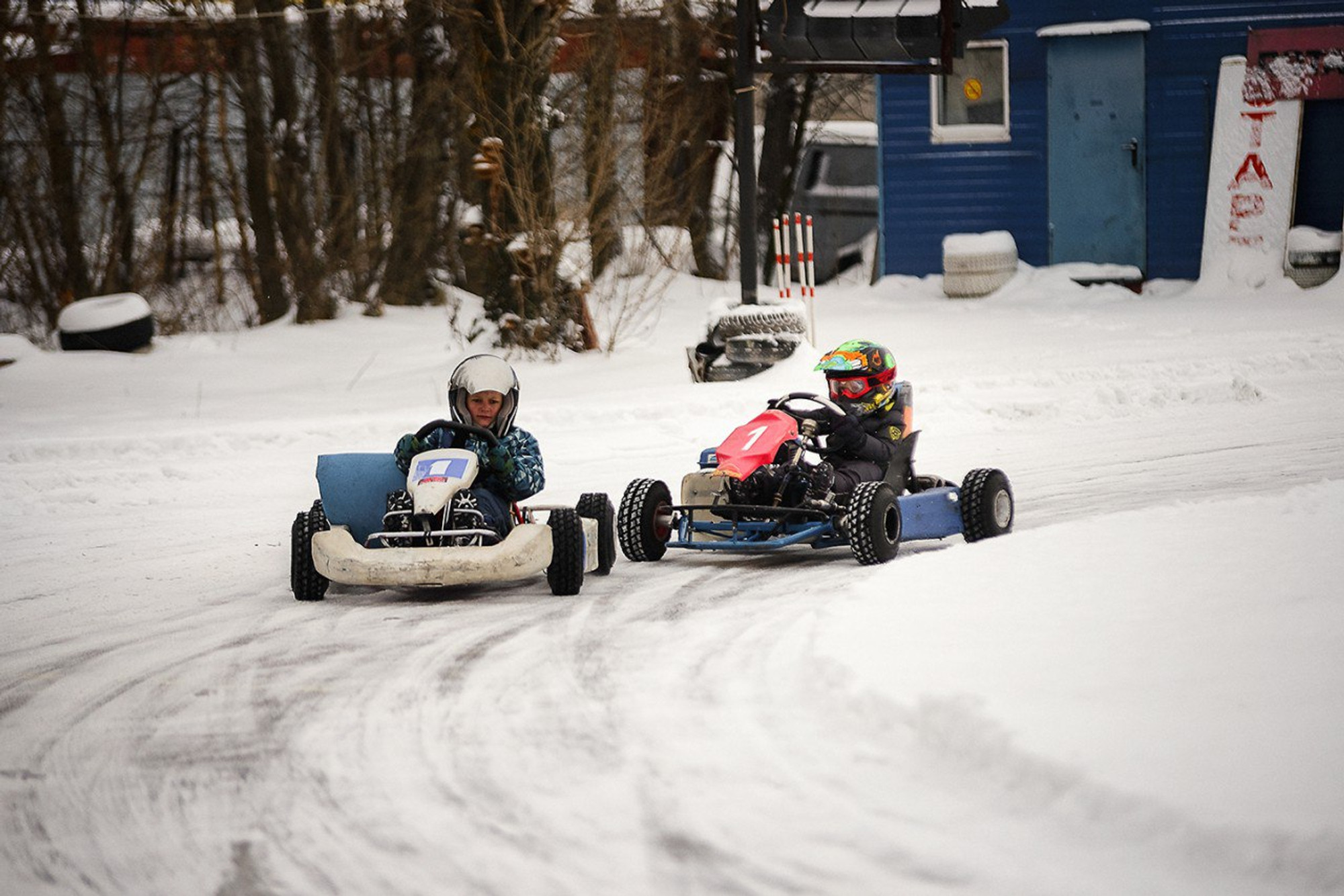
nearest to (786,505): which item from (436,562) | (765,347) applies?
(436,562)

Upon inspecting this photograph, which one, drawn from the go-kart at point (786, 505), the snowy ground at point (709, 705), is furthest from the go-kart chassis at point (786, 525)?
the snowy ground at point (709, 705)

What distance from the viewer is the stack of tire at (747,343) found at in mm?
13406

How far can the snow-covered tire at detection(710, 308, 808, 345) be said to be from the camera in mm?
13500

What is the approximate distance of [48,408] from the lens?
46.9 feet

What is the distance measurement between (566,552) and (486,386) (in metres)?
1.03

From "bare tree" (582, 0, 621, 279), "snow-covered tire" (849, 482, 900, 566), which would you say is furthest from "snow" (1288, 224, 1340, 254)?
"snow-covered tire" (849, 482, 900, 566)

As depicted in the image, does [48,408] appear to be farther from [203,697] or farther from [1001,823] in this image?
[1001,823]

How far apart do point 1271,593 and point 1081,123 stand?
15186mm

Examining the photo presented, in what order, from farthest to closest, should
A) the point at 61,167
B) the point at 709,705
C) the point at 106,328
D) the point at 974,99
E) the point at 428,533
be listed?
the point at 974,99 < the point at 61,167 < the point at 106,328 < the point at 428,533 < the point at 709,705

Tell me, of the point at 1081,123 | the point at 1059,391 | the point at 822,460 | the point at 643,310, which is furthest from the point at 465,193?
the point at 822,460

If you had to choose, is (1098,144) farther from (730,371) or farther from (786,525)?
(786,525)

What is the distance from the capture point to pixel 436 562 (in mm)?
6812

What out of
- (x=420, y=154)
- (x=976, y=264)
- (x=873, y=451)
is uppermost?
(x=420, y=154)

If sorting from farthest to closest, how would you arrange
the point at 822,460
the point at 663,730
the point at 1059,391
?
1. the point at 1059,391
2. the point at 822,460
3. the point at 663,730
